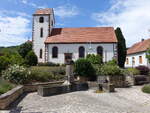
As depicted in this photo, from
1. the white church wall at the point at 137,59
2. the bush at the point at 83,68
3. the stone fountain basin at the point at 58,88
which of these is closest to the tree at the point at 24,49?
the white church wall at the point at 137,59

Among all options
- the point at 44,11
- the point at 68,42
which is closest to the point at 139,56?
the point at 68,42

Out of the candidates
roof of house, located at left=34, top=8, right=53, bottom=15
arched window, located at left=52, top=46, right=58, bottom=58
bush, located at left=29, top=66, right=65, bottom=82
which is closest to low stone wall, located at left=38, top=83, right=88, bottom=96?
bush, located at left=29, top=66, right=65, bottom=82

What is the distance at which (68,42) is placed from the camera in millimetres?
27781

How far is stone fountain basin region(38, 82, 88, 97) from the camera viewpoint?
33.5ft

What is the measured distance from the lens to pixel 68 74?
12.6 metres

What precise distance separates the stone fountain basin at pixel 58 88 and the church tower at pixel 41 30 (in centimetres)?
1636

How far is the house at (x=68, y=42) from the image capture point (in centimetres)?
2745

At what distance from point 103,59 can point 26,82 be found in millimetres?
17390

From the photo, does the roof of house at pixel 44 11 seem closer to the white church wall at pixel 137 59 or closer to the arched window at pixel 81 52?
the arched window at pixel 81 52

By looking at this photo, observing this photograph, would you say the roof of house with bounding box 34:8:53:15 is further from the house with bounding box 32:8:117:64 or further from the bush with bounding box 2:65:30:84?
the bush with bounding box 2:65:30:84

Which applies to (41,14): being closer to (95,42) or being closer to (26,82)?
(95,42)

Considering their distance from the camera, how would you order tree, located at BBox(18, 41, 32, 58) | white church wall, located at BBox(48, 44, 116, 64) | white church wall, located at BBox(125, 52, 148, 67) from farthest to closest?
tree, located at BBox(18, 41, 32, 58) → white church wall, located at BBox(125, 52, 148, 67) → white church wall, located at BBox(48, 44, 116, 64)

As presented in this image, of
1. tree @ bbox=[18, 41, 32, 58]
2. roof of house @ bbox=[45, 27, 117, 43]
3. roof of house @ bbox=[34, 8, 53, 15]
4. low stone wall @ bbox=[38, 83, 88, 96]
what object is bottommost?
low stone wall @ bbox=[38, 83, 88, 96]

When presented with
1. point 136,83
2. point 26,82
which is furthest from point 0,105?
point 136,83
